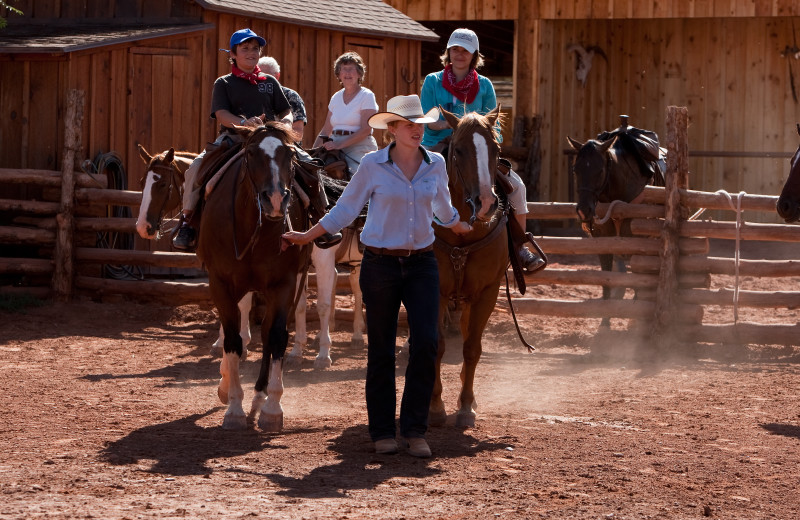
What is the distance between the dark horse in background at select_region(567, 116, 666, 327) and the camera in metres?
12.3

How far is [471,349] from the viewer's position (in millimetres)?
8039

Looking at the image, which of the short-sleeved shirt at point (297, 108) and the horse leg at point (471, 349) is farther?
the short-sleeved shirt at point (297, 108)

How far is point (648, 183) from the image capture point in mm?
13172

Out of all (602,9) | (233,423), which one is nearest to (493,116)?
(233,423)

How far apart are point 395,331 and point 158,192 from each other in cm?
412

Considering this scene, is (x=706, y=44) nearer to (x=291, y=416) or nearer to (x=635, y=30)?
(x=635, y=30)

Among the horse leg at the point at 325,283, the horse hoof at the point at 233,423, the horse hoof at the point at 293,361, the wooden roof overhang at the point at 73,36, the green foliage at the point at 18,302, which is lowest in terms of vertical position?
the horse hoof at the point at 293,361

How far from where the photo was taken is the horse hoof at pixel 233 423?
7.52 m

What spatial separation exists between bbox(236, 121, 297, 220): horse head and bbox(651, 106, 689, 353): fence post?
5.57 meters

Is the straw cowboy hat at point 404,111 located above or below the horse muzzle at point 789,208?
above

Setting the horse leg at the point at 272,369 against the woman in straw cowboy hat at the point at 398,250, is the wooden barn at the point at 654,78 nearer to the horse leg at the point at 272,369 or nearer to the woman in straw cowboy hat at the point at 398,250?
the horse leg at the point at 272,369

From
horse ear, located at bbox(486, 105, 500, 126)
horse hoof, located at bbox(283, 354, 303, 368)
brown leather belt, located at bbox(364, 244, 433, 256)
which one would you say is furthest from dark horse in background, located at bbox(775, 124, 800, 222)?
horse hoof, located at bbox(283, 354, 303, 368)

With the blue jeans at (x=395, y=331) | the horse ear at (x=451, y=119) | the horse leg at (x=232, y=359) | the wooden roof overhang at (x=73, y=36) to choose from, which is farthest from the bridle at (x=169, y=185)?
the wooden roof overhang at (x=73, y=36)

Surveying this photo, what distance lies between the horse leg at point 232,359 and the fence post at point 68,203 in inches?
250
